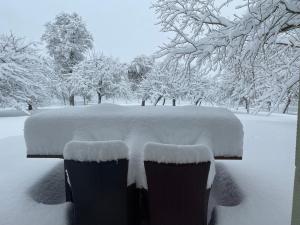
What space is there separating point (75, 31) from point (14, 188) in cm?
3375

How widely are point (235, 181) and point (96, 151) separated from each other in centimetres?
210

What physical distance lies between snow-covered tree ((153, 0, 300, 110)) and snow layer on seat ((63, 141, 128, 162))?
12.0 ft

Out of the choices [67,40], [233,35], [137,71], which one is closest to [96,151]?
[233,35]

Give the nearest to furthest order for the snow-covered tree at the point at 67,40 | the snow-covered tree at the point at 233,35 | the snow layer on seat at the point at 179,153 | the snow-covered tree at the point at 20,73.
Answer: the snow layer on seat at the point at 179,153
the snow-covered tree at the point at 233,35
the snow-covered tree at the point at 20,73
the snow-covered tree at the point at 67,40

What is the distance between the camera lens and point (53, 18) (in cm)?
3575

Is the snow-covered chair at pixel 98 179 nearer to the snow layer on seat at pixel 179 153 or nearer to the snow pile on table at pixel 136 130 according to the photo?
the snow layer on seat at pixel 179 153

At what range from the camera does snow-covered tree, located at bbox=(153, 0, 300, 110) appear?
539 centimetres

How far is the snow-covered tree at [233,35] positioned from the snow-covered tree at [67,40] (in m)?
26.6

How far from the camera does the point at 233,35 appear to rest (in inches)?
236

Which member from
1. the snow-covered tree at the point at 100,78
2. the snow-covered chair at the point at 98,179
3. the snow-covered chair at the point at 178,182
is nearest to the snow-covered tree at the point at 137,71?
the snow-covered tree at the point at 100,78

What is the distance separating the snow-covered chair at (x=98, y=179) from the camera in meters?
2.13

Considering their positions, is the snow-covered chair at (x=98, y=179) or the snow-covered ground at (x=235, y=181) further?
the snow-covered ground at (x=235, y=181)

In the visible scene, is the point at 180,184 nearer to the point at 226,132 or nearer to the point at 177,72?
the point at 226,132

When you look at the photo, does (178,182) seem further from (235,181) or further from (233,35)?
(233,35)
